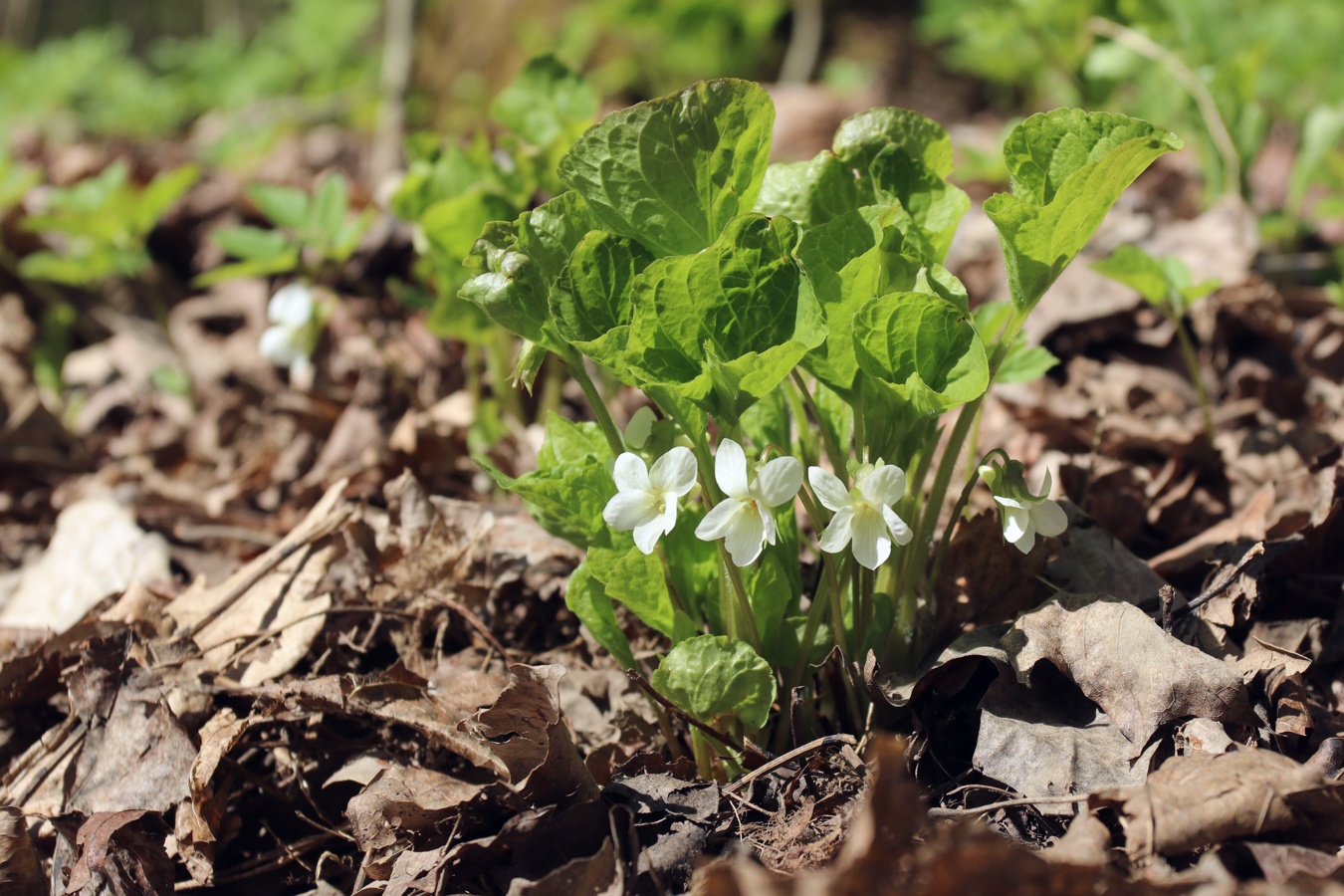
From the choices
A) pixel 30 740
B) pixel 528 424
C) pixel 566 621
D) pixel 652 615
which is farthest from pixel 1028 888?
pixel 528 424

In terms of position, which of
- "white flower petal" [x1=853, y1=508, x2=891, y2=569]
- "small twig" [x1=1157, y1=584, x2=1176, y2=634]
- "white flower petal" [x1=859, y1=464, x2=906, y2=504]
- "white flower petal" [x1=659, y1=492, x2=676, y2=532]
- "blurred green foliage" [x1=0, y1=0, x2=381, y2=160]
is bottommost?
"blurred green foliage" [x1=0, y1=0, x2=381, y2=160]

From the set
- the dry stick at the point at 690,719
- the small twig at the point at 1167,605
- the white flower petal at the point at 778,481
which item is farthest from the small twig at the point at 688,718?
the small twig at the point at 1167,605

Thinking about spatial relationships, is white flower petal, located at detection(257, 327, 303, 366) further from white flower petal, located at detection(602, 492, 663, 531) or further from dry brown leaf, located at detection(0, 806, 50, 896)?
white flower petal, located at detection(602, 492, 663, 531)

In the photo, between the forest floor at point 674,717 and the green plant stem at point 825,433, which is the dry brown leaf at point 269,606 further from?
the green plant stem at point 825,433

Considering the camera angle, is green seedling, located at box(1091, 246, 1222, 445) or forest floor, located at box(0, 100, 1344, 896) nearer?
forest floor, located at box(0, 100, 1344, 896)

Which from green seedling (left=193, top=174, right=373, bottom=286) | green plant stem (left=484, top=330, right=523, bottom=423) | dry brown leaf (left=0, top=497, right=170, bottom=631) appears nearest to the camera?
dry brown leaf (left=0, top=497, right=170, bottom=631)

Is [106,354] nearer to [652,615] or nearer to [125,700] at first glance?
[125,700]

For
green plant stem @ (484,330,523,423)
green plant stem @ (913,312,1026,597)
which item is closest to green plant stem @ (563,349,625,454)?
green plant stem @ (913,312,1026,597)
